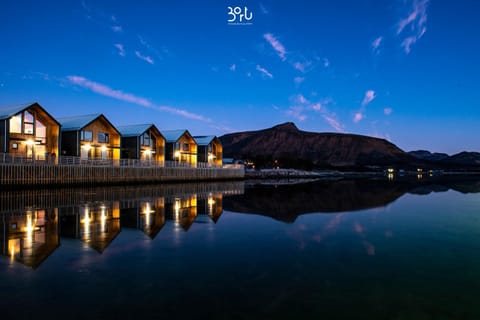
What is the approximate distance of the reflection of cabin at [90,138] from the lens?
4156 centimetres

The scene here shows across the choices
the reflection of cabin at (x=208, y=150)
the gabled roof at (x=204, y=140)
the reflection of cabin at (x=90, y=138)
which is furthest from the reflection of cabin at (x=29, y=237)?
the gabled roof at (x=204, y=140)

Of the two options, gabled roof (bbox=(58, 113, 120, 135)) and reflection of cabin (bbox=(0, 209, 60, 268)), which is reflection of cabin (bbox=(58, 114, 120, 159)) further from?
reflection of cabin (bbox=(0, 209, 60, 268))

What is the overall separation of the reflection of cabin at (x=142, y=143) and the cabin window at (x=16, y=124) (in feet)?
47.9

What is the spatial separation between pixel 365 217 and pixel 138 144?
126 feet

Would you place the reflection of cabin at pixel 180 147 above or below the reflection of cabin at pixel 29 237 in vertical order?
above

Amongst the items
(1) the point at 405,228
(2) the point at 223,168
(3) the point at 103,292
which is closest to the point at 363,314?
(3) the point at 103,292

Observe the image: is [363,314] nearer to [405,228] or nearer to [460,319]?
[460,319]

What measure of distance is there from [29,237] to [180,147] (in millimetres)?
48980

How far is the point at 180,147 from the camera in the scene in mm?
58844

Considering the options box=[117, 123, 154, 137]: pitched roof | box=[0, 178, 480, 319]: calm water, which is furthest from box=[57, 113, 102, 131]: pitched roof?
box=[0, 178, 480, 319]: calm water

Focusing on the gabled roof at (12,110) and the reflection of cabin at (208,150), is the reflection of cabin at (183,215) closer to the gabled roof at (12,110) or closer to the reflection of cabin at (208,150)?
the gabled roof at (12,110)

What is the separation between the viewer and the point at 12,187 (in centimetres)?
2930

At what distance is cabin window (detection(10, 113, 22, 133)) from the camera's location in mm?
35031

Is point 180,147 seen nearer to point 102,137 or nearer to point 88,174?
point 102,137
